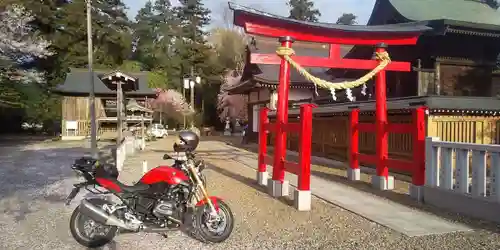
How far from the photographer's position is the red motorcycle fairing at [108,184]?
15.2 ft

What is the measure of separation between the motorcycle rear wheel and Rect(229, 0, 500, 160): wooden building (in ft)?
16.2

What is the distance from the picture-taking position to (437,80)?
13570mm

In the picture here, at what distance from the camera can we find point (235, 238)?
5.18m

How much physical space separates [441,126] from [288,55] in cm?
521

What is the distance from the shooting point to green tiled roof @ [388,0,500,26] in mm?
Result: 15305

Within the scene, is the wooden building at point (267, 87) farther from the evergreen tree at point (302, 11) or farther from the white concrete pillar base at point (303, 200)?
the evergreen tree at point (302, 11)

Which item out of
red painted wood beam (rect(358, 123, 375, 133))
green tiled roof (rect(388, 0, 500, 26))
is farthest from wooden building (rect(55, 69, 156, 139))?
red painted wood beam (rect(358, 123, 375, 133))

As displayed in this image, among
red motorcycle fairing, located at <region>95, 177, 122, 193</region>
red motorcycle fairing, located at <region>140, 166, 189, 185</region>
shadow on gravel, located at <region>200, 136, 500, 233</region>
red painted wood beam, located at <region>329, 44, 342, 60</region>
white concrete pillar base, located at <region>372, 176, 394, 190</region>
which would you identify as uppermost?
red painted wood beam, located at <region>329, 44, 342, 60</region>

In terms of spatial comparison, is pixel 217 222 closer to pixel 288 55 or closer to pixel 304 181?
pixel 304 181

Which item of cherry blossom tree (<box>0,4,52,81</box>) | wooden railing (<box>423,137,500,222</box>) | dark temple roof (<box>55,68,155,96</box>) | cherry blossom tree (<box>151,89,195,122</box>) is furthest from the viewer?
cherry blossom tree (<box>151,89,195,122</box>)

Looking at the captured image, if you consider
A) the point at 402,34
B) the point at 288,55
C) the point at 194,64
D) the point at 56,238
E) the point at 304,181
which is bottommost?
the point at 56,238

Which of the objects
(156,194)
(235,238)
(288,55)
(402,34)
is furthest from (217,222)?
(402,34)

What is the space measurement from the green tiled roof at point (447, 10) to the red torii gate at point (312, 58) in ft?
21.2

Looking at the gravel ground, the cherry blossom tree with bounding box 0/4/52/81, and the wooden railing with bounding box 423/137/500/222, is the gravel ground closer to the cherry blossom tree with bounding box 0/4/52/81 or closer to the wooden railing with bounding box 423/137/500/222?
the wooden railing with bounding box 423/137/500/222
